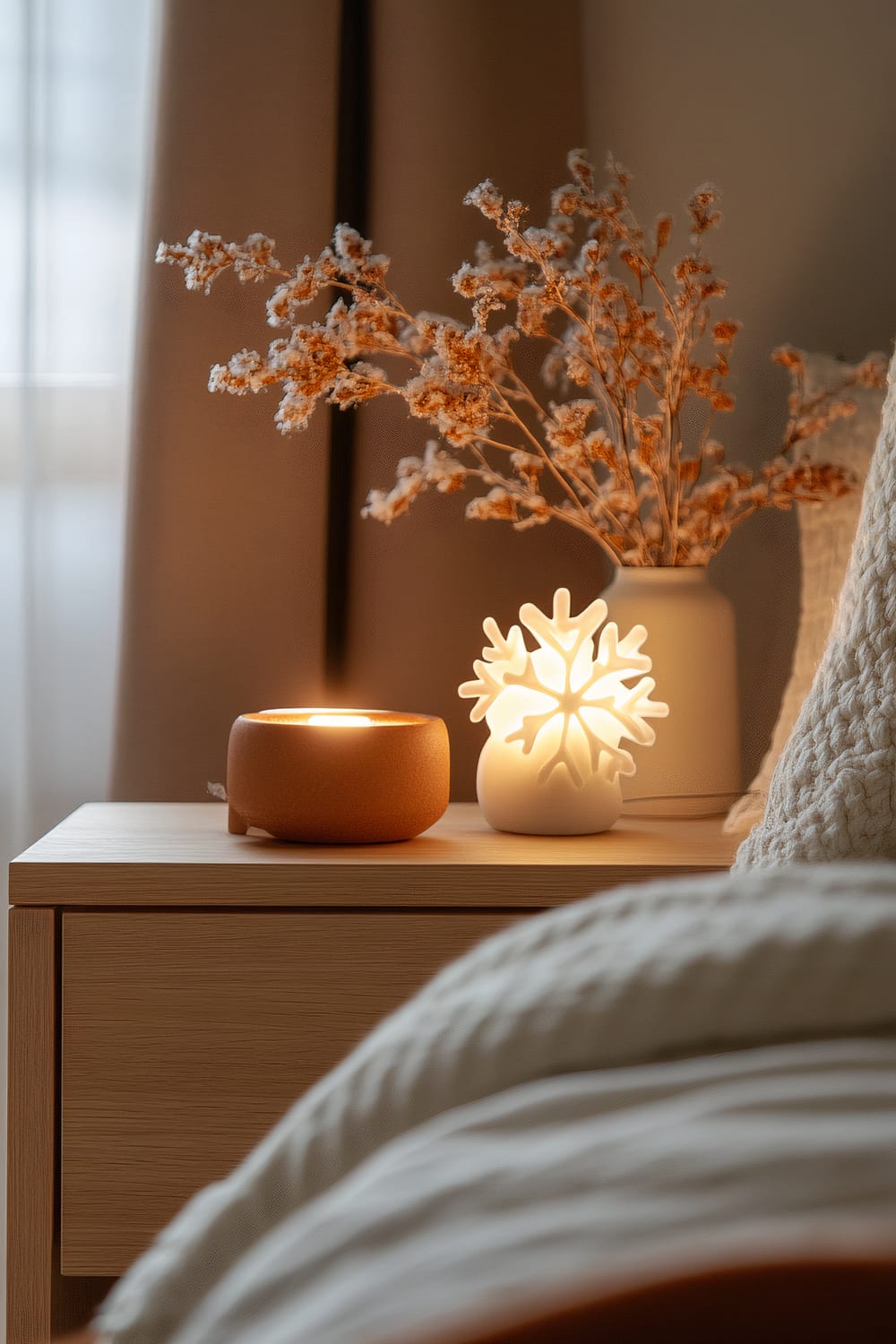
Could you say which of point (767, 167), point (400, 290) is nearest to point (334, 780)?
point (400, 290)

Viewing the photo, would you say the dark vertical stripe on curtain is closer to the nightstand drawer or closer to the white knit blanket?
the nightstand drawer

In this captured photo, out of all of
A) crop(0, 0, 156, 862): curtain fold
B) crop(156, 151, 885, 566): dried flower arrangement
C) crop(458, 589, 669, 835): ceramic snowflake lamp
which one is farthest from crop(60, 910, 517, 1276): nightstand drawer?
crop(0, 0, 156, 862): curtain fold

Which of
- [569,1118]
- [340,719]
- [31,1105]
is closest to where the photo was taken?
[569,1118]

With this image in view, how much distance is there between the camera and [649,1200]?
26 cm

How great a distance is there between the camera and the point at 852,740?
728 millimetres

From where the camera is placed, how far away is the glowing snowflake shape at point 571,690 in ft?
3.69

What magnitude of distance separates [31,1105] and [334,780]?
0.33m

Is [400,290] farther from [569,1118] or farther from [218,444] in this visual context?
[569,1118]

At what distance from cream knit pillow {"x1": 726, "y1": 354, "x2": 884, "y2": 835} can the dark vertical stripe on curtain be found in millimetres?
498

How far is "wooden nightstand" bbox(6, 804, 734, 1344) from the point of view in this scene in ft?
3.28

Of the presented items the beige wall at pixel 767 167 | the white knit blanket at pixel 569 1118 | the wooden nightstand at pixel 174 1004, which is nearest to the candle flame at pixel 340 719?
the wooden nightstand at pixel 174 1004

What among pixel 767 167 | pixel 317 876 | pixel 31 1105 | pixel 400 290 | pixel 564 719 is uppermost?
pixel 767 167

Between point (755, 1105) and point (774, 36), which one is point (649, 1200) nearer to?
point (755, 1105)

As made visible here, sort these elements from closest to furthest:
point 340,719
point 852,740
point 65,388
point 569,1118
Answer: point 569,1118
point 852,740
point 340,719
point 65,388
